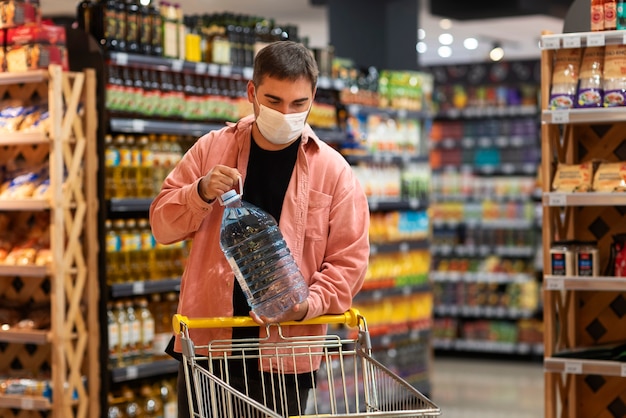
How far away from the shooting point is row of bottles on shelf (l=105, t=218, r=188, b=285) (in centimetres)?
598

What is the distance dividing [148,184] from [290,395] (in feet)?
10.9

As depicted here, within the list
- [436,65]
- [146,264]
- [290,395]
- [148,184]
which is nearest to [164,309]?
[146,264]

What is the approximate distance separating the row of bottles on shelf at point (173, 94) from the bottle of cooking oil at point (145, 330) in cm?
113

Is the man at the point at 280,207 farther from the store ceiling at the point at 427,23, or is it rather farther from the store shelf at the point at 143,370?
the store ceiling at the point at 427,23

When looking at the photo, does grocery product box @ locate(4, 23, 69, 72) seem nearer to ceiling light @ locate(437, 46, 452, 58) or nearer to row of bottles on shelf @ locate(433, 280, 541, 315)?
row of bottles on shelf @ locate(433, 280, 541, 315)

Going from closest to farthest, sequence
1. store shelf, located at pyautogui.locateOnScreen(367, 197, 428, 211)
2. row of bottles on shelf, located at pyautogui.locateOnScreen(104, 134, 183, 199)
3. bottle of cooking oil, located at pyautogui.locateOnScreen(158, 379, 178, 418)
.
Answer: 1. row of bottles on shelf, located at pyautogui.locateOnScreen(104, 134, 183, 199)
2. bottle of cooking oil, located at pyautogui.locateOnScreen(158, 379, 178, 418)
3. store shelf, located at pyautogui.locateOnScreen(367, 197, 428, 211)

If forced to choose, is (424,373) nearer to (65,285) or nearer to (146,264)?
(146,264)

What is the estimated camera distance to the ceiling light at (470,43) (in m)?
12.7

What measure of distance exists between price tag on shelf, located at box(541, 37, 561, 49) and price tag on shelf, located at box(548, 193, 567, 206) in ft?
2.18

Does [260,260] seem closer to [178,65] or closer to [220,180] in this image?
[220,180]

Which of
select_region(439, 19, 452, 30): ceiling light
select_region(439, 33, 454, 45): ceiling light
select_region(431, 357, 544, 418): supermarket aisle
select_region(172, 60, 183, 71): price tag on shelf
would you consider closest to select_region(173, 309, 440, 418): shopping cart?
select_region(172, 60, 183, 71): price tag on shelf

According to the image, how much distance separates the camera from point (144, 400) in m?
6.26

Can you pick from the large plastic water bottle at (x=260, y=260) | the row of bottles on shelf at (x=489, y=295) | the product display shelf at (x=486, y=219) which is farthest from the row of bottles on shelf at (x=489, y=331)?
the large plastic water bottle at (x=260, y=260)

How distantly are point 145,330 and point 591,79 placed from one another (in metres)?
2.91
